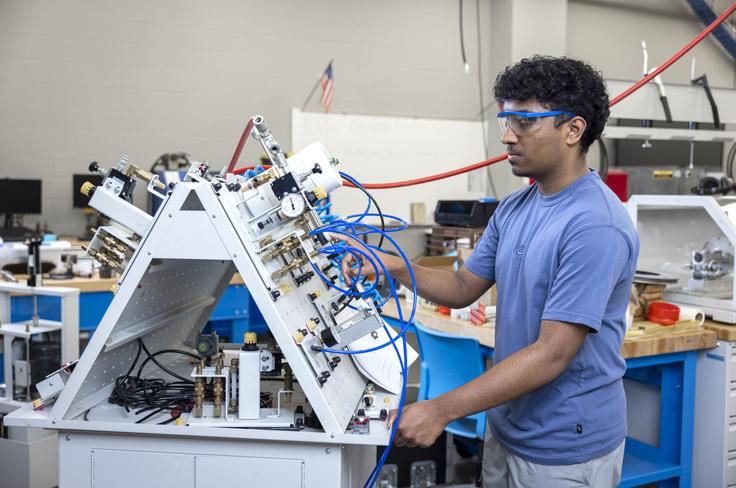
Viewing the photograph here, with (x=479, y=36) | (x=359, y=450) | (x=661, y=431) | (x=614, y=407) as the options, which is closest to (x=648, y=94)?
(x=661, y=431)

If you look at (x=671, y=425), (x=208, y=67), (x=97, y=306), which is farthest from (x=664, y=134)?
(x=208, y=67)

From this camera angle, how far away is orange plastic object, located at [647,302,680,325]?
2.70 meters

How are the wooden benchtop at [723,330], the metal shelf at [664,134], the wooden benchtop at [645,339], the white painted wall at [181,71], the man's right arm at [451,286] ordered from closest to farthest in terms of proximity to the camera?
1. the man's right arm at [451,286]
2. the wooden benchtop at [645,339]
3. the wooden benchtop at [723,330]
4. the metal shelf at [664,134]
5. the white painted wall at [181,71]

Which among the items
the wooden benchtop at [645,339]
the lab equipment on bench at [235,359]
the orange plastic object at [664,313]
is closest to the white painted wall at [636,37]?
the orange plastic object at [664,313]

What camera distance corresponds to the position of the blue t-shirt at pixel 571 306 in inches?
50.3

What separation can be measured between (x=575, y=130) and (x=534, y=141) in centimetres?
9

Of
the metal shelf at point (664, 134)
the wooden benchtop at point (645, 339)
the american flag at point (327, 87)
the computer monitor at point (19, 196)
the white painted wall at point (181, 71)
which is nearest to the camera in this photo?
the wooden benchtop at point (645, 339)

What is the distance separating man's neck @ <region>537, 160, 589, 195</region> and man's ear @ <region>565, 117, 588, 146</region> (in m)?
0.06

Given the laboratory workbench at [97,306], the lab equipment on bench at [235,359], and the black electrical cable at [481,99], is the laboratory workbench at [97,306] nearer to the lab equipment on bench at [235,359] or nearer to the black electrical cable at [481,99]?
the lab equipment on bench at [235,359]

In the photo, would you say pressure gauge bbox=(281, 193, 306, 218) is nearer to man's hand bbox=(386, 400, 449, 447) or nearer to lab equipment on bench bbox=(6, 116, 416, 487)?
lab equipment on bench bbox=(6, 116, 416, 487)

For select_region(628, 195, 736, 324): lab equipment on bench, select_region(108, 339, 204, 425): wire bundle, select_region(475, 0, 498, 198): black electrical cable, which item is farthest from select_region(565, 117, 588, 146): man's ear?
select_region(475, 0, 498, 198): black electrical cable

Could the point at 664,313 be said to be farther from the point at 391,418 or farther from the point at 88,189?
the point at 88,189

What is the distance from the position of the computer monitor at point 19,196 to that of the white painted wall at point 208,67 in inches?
9.1

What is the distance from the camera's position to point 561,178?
4.68 ft
